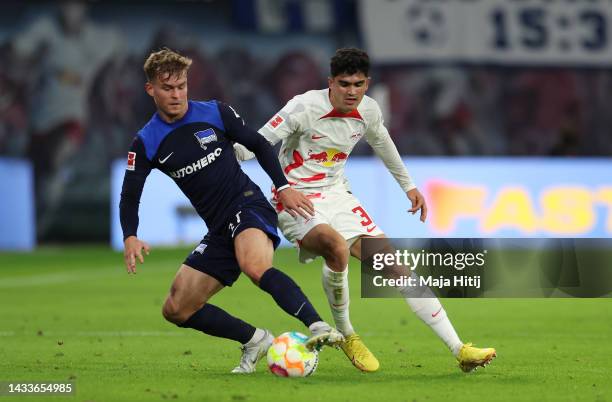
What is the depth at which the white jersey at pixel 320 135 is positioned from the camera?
829 centimetres

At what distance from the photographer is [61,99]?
26.2m

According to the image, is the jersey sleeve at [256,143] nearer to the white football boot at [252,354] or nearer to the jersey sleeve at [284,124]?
the jersey sleeve at [284,124]

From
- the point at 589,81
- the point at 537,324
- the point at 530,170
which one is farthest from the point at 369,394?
the point at 589,81

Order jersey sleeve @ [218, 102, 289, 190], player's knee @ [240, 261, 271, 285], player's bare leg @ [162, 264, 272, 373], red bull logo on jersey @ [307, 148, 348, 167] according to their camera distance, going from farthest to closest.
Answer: red bull logo on jersey @ [307, 148, 348, 167], player's bare leg @ [162, 264, 272, 373], jersey sleeve @ [218, 102, 289, 190], player's knee @ [240, 261, 271, 285]

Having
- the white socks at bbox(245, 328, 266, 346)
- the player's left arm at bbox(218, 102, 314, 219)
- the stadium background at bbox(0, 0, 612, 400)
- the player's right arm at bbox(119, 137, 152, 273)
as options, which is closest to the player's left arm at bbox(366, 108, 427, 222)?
the player's left arm at bbox(218, 102, 314, 219)

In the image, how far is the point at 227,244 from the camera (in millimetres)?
7738

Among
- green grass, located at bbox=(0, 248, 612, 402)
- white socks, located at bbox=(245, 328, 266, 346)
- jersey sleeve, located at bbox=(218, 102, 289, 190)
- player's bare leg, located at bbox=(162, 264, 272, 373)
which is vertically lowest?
green grass, located at bbox=(0, 248, 612, 402)

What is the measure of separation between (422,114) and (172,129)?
19157 mm

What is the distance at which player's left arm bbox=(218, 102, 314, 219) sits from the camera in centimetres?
754

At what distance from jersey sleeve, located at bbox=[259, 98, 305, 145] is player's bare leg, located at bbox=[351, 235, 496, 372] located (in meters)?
0.85

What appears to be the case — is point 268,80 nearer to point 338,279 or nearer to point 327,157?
point 327,157

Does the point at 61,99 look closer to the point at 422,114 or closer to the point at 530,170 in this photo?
the point at 422,114

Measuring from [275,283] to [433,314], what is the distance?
1.10 m

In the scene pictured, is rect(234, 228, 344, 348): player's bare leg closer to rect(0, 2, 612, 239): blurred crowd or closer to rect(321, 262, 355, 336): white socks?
rect(321, 262, 355, 336): white socks
